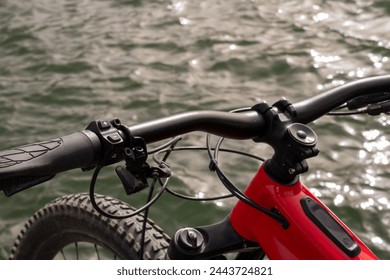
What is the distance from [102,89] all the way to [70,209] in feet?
7.61

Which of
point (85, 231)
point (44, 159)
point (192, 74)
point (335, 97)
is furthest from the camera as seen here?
point (192, 74)

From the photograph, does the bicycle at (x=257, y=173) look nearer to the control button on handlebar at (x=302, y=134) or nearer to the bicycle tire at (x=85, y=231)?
the control button on handlebar at (x=302, y=134)

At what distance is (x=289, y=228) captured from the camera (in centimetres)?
156

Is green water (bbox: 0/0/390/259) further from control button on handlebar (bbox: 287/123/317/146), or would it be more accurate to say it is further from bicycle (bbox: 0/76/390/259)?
control button on handlebar (bbox: 287/123/317/146)

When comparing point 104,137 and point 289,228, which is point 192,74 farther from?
point 104,137

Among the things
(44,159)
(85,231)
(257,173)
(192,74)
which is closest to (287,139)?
(257,173)

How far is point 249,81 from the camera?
4.41 metres

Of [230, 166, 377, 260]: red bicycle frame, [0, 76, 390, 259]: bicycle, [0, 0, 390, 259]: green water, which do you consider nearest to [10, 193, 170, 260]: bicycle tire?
[0, 76, 390, 259]: bicycle

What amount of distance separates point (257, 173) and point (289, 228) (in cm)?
18

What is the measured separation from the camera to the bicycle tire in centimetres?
212

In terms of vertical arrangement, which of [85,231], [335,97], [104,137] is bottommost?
[85,231]

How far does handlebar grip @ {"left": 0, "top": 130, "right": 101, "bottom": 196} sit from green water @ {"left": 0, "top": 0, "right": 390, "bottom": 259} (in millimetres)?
2089

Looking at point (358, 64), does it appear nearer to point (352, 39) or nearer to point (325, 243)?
point (352, 39)

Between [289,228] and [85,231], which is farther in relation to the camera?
[85,231]
